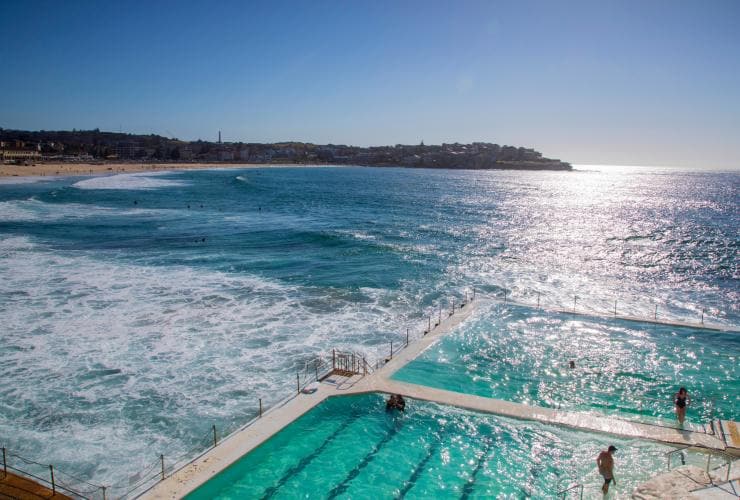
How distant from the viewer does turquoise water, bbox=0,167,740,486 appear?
1588 cm

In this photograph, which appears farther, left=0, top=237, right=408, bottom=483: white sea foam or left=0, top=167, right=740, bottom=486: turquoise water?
left=0, top=167, right=740, bottom=486: turquoise water

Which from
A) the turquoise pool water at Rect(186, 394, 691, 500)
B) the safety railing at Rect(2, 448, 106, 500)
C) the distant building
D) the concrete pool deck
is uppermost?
the distant building

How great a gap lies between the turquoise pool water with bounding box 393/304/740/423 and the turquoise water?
0.57m

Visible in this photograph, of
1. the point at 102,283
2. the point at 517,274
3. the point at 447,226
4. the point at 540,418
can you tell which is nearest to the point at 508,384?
the point at 540,418

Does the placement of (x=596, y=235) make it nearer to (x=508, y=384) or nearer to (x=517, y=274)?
(x=517, y=274)

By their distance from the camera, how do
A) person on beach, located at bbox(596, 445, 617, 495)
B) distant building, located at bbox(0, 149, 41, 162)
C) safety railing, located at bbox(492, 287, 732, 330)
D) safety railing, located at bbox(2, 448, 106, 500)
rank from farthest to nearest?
distant building, located at bbox(0, 149, 41, 162), safety railing, located at bbox(492, 287, 732, 330), safety railing, located at bbox(2, 448, 106, 500), person on beach, located at bbox(596, 445, 617, 495)

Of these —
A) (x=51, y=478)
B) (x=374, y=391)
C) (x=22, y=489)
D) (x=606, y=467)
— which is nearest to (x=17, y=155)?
(x=51, y=478)

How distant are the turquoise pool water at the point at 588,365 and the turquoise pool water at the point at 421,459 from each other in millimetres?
2643

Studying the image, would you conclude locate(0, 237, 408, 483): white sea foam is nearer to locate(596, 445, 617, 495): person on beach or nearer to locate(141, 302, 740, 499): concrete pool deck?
locate(141, 302, 740, 499): concrete pool deck

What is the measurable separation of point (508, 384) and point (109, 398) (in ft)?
43.0

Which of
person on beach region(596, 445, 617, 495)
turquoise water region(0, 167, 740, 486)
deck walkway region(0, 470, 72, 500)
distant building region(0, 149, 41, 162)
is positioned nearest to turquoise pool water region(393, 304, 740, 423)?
turquoise water region(0, 167, 740, 486)

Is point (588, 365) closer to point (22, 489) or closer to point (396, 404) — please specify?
point (396, 404)

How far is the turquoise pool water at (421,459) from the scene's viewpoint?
39.7 ft

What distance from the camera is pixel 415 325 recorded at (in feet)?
80.5
